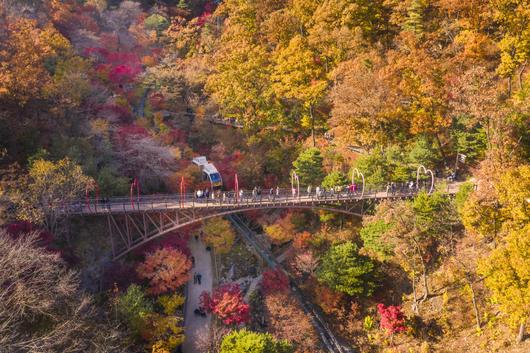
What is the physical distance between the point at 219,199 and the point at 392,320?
48.4ft

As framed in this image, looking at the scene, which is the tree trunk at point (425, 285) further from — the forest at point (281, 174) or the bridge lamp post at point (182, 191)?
the bridge lamp post at point (182, 191)

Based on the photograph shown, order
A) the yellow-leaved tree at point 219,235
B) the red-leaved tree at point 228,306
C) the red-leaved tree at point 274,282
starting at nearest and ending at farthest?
the red-leaved tree at point 228,306
the red-leaved tree at point 274,282
the yellow-leaved tree at point 219,235

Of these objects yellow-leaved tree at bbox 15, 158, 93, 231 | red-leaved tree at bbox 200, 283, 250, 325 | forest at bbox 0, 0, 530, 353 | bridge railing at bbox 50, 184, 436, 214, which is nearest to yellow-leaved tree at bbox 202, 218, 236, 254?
forest at bbox 0, 0, 530, 353

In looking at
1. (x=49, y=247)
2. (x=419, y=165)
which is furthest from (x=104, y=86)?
(x=419, y=165)

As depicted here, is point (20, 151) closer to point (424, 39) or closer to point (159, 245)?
point (159, 245)

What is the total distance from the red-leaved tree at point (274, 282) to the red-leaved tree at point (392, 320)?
7.52m

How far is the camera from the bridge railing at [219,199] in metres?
32.7

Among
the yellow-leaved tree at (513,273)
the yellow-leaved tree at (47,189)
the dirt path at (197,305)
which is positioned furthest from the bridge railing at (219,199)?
the yellow-leaved tree at (513,273)

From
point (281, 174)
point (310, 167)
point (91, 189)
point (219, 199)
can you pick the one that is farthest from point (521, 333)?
point (91, 189)

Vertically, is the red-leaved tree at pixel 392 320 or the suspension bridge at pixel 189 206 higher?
the suspension bridge at pixel 189 206

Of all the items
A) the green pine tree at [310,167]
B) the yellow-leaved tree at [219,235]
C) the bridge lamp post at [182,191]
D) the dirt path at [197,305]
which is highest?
the green pine tree at [310,167]

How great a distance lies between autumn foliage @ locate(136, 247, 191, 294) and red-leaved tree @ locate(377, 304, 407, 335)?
13676 mm

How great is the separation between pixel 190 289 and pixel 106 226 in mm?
7948

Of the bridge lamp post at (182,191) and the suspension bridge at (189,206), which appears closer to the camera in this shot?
the suspension bridge at (189,206)
